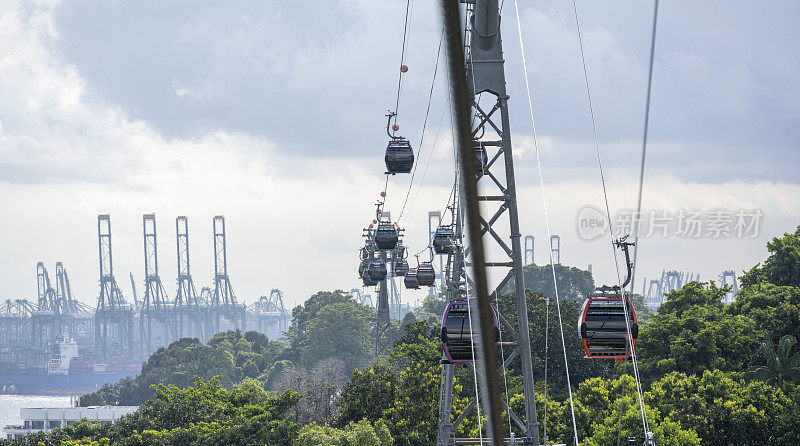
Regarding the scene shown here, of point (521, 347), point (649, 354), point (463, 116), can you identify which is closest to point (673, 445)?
point (521, 347)

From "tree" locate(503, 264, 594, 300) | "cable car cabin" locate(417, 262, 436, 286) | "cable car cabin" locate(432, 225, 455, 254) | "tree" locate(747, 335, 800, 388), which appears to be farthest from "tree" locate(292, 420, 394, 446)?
"tree" locate(503, 264, 594, 300)

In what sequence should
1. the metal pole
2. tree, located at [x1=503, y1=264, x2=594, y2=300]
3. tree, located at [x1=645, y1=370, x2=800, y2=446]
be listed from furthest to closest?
tree, located at [x1=503, y1=264, x2=594, y2=300], tree, located at [x1=645, y1=370, x2=800, y2=446], the metal pole

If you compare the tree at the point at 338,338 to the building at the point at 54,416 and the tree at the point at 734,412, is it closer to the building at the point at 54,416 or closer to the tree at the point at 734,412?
the building at the point at 54,416

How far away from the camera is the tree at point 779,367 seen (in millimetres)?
41562

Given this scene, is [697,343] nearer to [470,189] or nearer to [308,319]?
[470,189]

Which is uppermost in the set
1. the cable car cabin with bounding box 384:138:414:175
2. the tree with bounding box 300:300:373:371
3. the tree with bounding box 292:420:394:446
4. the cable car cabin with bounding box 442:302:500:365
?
the cable car cabin with bounding box 384:138:414:175

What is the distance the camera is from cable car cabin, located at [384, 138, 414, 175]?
33.3m

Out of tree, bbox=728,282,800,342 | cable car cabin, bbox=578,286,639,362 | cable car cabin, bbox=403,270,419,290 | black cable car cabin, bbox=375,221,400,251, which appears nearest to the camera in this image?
cable car cabin, bbox=578,286,639,362

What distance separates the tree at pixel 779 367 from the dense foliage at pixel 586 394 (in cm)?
6

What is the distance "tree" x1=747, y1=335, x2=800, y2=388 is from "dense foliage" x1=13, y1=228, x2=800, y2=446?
6 cm

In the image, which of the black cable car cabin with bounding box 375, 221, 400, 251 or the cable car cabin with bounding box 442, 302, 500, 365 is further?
the black cable car cabin with bounding box 375, 221, 400, 251

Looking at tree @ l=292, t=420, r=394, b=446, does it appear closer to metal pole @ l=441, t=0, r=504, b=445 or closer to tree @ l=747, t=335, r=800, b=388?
tree @ l=747, t=335, r=800, b=388

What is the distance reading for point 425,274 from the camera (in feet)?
159

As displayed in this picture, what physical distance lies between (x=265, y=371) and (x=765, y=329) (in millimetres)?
98568
